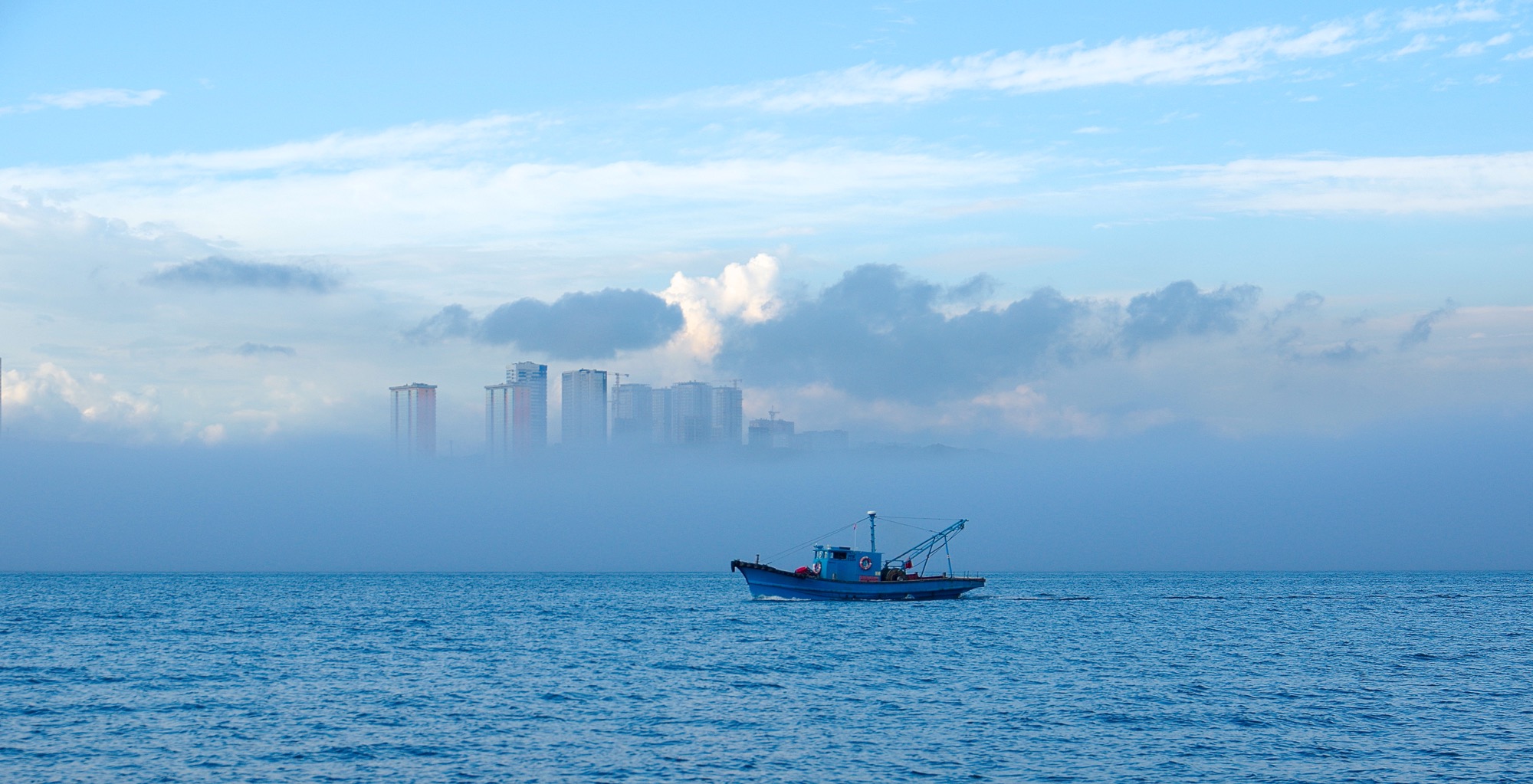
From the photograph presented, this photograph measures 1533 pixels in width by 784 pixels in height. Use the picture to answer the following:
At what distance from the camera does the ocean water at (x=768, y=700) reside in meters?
35.5

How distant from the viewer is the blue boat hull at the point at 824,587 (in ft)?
352

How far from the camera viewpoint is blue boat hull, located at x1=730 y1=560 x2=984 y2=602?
107 metres

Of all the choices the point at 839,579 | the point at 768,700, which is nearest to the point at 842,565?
the point at 839,579

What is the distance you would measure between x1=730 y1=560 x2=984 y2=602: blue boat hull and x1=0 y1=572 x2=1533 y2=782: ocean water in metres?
8.86

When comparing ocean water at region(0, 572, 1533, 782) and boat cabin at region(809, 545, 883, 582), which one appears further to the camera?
boat cabin at region(809, 545, 883, 582)

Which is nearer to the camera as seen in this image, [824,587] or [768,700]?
[768,700]

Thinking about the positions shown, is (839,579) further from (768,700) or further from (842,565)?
(768,700)

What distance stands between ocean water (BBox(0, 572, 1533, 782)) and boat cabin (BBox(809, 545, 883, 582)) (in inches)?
374

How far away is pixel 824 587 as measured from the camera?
107m

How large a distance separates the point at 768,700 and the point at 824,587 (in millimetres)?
58854

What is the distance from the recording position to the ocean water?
35500 mm

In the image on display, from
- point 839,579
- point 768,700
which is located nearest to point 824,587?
point 839,579

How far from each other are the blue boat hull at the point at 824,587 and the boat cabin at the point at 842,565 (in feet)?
2.26

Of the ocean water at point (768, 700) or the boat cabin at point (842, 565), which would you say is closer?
the ocean water at point (768, 700)
